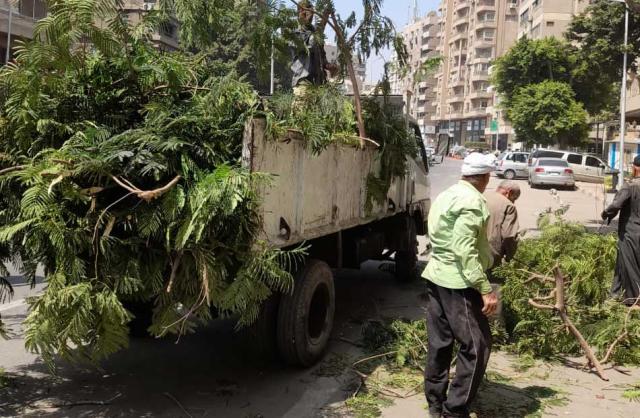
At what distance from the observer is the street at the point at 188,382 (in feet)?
13.4

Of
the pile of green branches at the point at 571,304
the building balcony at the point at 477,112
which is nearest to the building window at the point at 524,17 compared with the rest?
the building balcony at the point at 477,112

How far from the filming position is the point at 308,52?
21.2 ft

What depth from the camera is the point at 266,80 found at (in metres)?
6.41

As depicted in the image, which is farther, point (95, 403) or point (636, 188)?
point (636, 188)

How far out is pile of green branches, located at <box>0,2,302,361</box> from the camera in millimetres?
3264

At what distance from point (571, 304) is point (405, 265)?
2630 mm

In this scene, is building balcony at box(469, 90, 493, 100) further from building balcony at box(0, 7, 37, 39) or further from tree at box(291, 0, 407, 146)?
tree at box(291, 0, 407, 146)

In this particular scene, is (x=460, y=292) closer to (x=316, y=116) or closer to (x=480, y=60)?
(x=316, y=116)

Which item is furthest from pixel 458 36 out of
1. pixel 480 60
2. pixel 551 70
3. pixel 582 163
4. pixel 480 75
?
pixel 582 163

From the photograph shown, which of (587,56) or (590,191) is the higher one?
(587,56)

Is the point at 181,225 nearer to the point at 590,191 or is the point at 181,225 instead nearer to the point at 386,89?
the point at 386,89

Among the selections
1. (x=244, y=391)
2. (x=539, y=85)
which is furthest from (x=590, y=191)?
(x=244, y=391)

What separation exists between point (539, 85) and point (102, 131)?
130ft

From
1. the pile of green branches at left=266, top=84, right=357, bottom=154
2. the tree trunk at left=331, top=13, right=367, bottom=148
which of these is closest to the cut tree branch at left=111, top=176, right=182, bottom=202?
the pile of green branches at left=266, top=84, right=357, bottom=154
